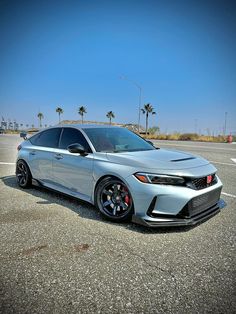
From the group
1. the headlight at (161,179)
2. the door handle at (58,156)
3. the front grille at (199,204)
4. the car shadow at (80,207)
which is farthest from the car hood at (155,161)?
the door handle at (58,156)

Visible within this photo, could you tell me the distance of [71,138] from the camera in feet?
15.6

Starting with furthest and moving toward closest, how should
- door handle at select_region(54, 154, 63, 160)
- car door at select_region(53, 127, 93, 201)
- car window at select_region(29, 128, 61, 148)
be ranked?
car window at select_region(29, 128, 61, 148), door handle at select_region(54, 154, 63, 160), car door at select_region(53, 127, 93, 201)

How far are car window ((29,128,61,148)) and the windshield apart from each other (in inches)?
29.9

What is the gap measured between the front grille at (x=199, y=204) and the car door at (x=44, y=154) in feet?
8.77

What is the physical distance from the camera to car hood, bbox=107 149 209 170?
3.46 m

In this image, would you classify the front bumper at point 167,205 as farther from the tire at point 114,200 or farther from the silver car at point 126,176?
the tire at point 114,200

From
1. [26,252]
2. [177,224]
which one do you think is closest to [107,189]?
[177,224]

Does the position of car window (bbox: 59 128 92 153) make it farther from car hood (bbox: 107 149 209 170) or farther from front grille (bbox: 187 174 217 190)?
front grille (bbox: 187 174 217 190)

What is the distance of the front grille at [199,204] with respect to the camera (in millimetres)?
3234

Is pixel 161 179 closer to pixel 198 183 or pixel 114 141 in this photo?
pixel 198 183

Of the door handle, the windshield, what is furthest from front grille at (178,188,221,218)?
the door handle

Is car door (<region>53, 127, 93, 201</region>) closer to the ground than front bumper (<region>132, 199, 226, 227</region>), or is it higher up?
higher up

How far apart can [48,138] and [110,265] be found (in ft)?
11.0

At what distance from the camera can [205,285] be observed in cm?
230
